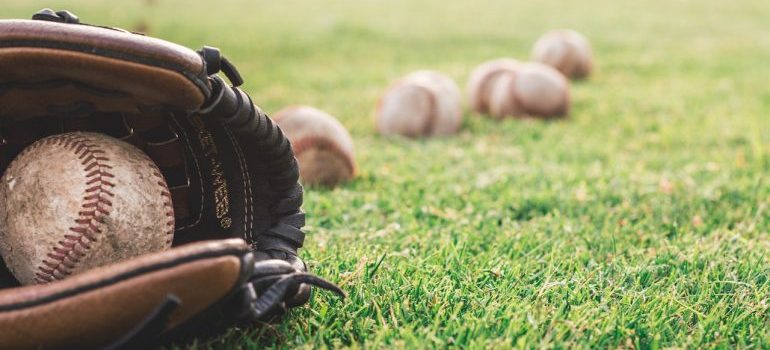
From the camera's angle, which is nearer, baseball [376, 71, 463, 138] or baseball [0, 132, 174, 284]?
baseball [0, 132, 174, 284]

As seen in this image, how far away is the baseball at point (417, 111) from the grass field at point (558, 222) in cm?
16

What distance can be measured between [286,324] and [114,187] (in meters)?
0.63

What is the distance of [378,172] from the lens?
4383mm

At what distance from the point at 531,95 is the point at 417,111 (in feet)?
3.78

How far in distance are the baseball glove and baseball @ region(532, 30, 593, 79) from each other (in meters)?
6.42

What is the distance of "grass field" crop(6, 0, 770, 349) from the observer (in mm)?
2109

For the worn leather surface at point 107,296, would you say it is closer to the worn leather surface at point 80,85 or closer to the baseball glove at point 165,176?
the baseball glove at point 165,176

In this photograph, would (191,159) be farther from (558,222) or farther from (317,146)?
(558,222)

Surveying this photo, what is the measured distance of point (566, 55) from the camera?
324 inches

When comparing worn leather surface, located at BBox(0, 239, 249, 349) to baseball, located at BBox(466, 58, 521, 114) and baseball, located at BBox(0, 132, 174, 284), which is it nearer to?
baseball, located at BBox(0, 132, 174, 284)

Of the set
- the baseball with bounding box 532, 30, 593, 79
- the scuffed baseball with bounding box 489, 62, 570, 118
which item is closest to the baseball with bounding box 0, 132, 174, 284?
the scuffed baseball with bounding box 489, 62, 570, 118

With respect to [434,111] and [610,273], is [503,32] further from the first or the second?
[610,273]

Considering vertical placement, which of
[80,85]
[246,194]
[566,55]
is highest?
[80,85]

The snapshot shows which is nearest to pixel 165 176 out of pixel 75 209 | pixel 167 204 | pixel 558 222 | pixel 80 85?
pixel 167 204
